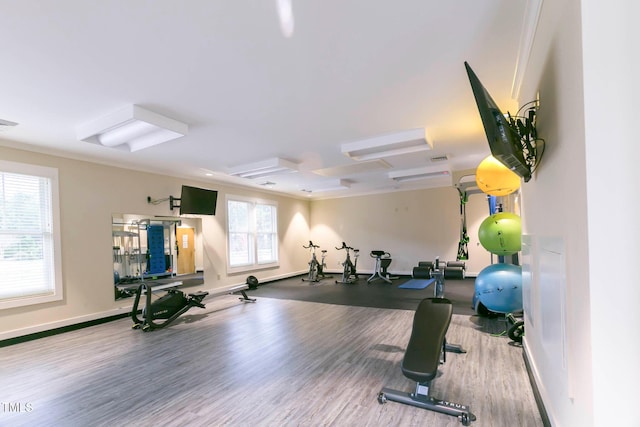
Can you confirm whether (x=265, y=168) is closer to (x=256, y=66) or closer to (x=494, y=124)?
(x=256, y=66)

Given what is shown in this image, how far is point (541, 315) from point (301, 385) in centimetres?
206

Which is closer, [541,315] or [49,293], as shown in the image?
[541,315]

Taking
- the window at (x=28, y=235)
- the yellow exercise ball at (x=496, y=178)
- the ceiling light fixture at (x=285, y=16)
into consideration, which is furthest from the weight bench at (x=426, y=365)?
the window at (x=28, y=235)

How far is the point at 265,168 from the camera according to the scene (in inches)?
221

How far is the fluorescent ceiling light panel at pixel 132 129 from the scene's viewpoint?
3.12m

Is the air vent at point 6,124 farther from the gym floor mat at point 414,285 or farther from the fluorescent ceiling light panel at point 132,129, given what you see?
the gym floor mat at point 414,285

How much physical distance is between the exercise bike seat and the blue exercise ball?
3.16ft

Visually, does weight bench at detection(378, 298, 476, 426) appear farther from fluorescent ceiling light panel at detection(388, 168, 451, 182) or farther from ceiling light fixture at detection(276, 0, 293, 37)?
fluorescent ceiling light panel at detection(388, 168, 451, 182)

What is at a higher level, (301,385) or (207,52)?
(207,52)

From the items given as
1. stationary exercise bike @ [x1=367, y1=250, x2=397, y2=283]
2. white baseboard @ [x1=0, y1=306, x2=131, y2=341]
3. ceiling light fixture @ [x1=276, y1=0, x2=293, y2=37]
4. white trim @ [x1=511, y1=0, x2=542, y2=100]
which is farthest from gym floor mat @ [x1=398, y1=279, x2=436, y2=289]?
ceiling light fixture @ [x1=276, y1=0, x2=293, y2=37]

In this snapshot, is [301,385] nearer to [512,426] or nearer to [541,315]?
[512,426]

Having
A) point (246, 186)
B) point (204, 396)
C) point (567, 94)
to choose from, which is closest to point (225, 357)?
point (204, 396)

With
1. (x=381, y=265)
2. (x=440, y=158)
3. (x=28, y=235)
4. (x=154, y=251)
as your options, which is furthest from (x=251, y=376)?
(x=381, y=265)

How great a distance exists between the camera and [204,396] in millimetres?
2598
